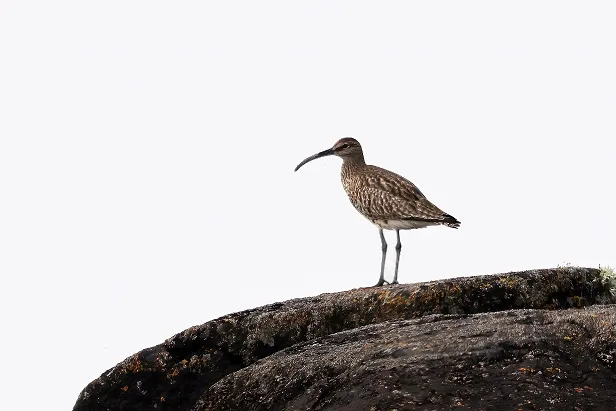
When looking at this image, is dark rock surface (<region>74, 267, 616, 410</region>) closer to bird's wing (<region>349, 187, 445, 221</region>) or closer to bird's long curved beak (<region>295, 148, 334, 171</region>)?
bird's wing (<region>349, 187, 445, 221</region>)

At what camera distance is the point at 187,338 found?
34.7ft

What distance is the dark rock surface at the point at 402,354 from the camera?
651cm

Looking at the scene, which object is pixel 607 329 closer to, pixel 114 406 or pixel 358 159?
pixel 114 406

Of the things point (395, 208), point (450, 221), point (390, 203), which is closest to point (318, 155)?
point (390, 203)

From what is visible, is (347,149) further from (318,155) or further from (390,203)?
(390,203)

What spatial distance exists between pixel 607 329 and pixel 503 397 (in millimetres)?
1327

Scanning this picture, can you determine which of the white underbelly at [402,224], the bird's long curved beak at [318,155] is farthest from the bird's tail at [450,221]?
the bird's long curved beak at [318,155]

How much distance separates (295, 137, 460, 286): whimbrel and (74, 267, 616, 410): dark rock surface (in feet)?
15.7

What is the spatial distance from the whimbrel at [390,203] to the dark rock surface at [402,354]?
15.7 ft

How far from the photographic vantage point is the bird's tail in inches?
619

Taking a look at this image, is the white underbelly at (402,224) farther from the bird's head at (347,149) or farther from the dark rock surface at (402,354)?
the dark rock surface at (402,354)

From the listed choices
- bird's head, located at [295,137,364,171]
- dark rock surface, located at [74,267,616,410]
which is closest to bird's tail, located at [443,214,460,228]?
bird's head, located at [295,137,364,171]

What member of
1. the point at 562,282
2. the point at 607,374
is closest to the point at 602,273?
the point at 562,282

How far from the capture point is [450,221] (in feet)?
51.6
